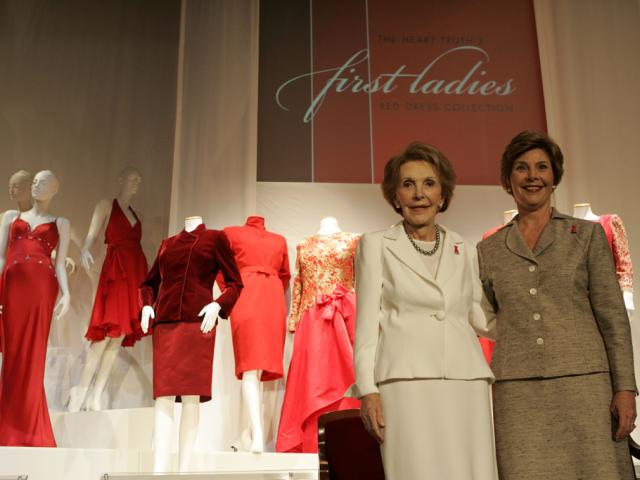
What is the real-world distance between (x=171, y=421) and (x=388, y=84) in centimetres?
375

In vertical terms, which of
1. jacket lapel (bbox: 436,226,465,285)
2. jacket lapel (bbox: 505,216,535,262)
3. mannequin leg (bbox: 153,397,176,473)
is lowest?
mannequin leg (bbox: 153,397,176,473)

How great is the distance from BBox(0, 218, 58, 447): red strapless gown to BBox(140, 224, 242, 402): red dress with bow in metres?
1.03

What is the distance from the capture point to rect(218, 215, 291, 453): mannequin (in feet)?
16.1

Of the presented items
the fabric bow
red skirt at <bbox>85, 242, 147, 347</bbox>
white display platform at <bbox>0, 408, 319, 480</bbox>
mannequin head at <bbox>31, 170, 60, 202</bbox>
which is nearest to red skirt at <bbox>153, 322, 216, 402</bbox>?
white display platform at <bbox>0, 408, 319, 480</bbox>

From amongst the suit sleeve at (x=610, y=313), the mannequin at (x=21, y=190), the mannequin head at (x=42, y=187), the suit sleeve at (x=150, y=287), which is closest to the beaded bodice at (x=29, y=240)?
the mannequin head at (x=42, y=187)

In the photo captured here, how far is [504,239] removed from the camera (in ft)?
8.35

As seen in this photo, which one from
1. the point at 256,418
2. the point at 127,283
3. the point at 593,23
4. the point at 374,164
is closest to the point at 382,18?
the point at 374,164

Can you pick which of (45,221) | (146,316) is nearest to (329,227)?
(146,316)

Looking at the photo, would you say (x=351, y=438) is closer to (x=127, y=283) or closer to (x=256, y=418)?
(x=256, y=418)

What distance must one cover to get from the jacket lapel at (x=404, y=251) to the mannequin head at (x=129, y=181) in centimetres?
394

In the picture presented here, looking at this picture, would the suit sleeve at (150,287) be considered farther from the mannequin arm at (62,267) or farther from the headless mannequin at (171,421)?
the mannequin arm at (62,267)

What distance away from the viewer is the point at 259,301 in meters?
5.14

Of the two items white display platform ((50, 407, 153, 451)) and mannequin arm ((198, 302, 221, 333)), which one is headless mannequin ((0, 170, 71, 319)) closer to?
white display platform ((50, 407, 153, 451))

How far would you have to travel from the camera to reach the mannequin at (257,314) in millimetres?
4898
